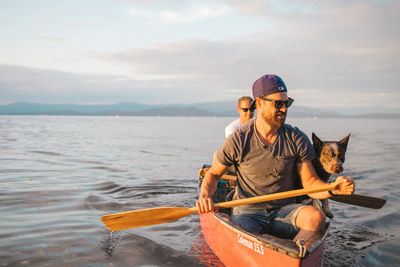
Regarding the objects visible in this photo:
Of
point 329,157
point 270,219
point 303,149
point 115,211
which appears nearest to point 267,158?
point 303,149

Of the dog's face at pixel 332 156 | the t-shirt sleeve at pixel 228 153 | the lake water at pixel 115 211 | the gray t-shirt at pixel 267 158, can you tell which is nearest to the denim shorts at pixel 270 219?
the gray t-shirt at pixel 267 158

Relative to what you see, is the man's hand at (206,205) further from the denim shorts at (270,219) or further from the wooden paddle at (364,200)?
the wooden paddle at (364,200)

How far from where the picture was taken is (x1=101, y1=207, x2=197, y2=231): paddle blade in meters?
4.82

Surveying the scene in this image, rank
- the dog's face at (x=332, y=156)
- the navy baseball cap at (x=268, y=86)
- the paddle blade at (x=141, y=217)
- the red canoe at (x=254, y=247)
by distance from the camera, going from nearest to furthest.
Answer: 1. the red canoe at (x=254, y=247)
2. the navy baseball cap at (x=268, y=86)
3. the dog's face at (x=332, y=156)
4. the paddle blade at (x=141, y=217)

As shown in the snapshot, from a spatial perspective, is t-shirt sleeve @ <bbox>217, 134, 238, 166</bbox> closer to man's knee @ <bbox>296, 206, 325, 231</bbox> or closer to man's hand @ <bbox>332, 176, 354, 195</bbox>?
man's knee @ <bbox>296, 206, 325, 231</bbox>

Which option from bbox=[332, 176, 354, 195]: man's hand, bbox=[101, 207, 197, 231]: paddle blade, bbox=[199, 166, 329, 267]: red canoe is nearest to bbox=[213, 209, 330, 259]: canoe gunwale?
bbox=[199, 166, 329, 267]: red canoe

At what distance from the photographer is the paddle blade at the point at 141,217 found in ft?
15.8

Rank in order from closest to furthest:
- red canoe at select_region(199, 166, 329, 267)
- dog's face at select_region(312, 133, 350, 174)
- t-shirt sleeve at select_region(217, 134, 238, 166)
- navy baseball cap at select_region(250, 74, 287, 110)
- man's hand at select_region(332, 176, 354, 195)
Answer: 1. red canoe at select_region(199, 166, 329, 267)
2. man's hand at select_region(332, 176, 354, 195)
3. navy baseball cap at select_region(250, 74, 287, 110)
4. t-shirt sleeve at select_region(217, 134, 238, 166)
5. dog's face at select_region(312, 133, 350, 174)

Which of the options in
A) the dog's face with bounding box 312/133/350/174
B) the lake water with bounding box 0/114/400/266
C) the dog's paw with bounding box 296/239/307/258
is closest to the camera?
the dog's paw with bounding box 296/239/307/258

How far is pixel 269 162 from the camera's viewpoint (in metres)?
3.92

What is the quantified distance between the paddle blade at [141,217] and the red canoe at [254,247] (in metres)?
0.56

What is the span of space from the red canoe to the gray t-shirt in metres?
0.52

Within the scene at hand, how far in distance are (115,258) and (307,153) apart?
3391 mm

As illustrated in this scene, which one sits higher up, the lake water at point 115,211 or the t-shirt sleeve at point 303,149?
the t-shirt sleeve at point 303,149
